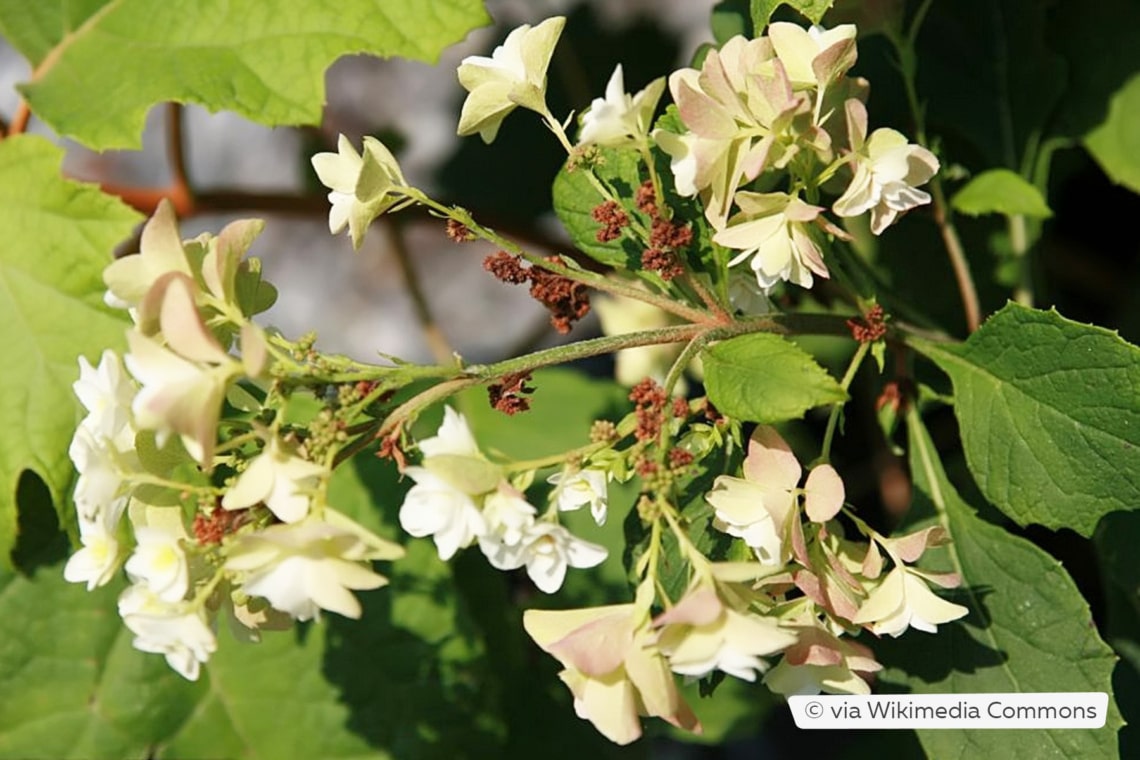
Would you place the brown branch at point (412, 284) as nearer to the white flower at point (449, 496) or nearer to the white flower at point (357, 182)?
the white flower at point (357, 182)

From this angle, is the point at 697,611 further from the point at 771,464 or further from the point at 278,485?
the point at 278,485

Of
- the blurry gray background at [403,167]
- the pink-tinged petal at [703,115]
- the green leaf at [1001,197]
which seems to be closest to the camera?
the pink-tinged petal at [703,115]

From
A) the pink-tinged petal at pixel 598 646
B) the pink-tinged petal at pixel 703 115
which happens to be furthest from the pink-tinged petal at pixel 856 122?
the pink-tinged petal at pixel 598 646

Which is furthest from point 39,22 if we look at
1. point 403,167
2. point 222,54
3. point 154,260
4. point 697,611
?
point 403,167

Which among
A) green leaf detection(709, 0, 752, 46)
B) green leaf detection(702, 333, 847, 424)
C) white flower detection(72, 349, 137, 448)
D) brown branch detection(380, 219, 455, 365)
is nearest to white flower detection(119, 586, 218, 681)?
white flower detection(72, 349, 137, 448)

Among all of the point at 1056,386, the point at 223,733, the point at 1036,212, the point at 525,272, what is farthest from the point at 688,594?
the point at 223,733

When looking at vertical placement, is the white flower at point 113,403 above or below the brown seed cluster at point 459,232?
below
